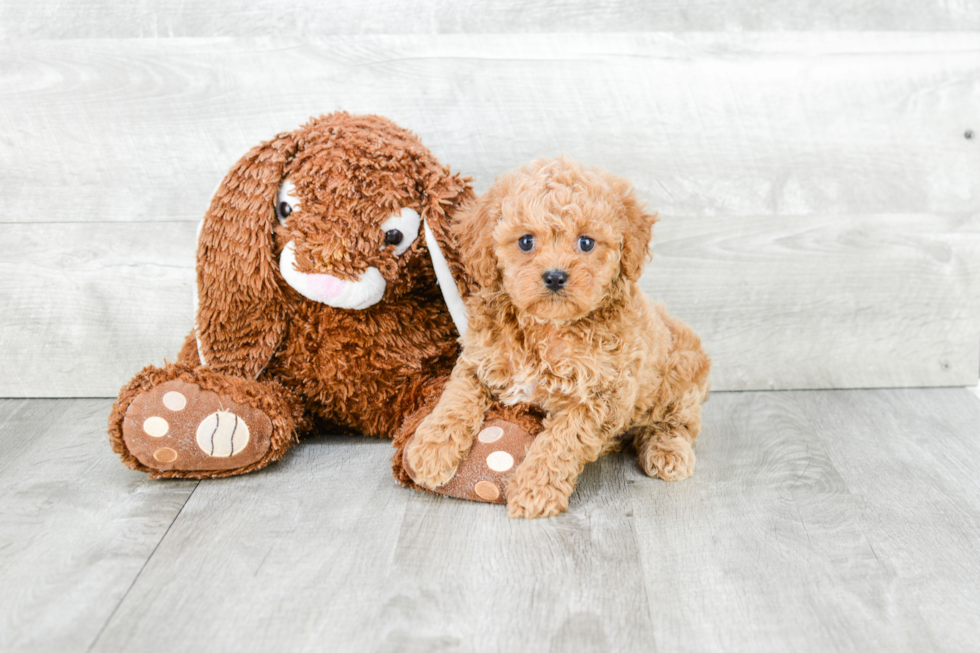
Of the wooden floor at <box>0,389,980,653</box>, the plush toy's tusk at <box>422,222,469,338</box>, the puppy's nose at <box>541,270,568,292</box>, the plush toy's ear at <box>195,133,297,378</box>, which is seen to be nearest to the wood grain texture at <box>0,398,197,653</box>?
the wooden floor at <box>0,389,980,653</box>

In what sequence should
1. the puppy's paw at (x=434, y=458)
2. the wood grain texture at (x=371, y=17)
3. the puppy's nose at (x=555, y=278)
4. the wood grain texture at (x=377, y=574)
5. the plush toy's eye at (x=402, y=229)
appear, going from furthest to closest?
the wood grain texture at (x=371, y=17) < the plush toy's eye at (x=402, y=229) < the puppy's paw at (x=434, y=458) < the puppy's nose at (x=555, y=278) < the wood grain texture at (x=377, y=574)

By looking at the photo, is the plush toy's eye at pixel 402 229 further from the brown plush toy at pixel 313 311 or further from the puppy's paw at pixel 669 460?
the puppy's paw at pixel 669 460

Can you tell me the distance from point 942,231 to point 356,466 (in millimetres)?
1405

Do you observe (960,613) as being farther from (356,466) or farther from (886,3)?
(886,3)

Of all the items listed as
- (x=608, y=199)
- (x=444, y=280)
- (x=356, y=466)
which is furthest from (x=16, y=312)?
(x=608, y=199)

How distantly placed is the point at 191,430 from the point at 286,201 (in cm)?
43

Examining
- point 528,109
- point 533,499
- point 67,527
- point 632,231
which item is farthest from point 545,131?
point 67,527

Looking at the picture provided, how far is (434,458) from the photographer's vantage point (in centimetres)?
137

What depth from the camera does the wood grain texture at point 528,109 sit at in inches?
69.8

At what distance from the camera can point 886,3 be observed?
5.95 feet

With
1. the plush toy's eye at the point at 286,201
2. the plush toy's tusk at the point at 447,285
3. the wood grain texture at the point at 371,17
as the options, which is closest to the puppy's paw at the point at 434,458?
the plush toy's tusk at the point at 447,285

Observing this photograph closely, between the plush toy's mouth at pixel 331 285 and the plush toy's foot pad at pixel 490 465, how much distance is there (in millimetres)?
307

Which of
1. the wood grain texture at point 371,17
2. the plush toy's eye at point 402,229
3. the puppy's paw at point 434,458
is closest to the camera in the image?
the puppy's paw at point 434,458

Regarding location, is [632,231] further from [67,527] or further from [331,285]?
[67,527]
